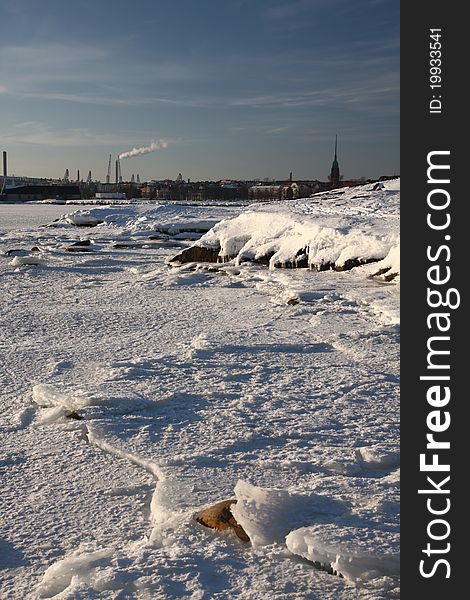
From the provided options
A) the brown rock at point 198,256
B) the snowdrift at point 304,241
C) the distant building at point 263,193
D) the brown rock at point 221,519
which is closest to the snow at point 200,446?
the brown rock at point 221,519

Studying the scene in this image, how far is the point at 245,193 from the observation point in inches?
3113

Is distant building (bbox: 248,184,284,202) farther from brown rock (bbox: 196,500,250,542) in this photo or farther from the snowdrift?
brown rock (bbox: 196,500,250,542)

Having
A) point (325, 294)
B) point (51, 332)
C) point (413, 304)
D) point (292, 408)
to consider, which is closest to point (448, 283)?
point (413, 304)

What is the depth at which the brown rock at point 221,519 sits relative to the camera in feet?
7.54

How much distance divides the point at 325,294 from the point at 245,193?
7282 centimetres

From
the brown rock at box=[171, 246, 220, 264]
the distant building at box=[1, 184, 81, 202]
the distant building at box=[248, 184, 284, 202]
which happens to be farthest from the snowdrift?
the distant building at box=[1, 184, 81, 202]

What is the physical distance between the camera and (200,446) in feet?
10.3

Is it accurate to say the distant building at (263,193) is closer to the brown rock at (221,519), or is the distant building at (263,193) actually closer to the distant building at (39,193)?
the distant building at (39,193)

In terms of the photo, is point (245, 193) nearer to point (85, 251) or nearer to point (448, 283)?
point (85, 251)

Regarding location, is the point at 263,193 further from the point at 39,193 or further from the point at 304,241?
the point at 304,241

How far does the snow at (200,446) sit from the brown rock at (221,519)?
0.03 meters

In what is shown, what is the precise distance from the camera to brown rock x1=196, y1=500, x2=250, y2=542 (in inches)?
90.4

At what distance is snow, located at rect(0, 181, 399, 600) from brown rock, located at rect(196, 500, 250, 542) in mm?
33

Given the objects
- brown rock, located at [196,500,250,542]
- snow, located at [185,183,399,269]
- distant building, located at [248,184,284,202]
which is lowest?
brown rock, located at [196,500,250,542]
